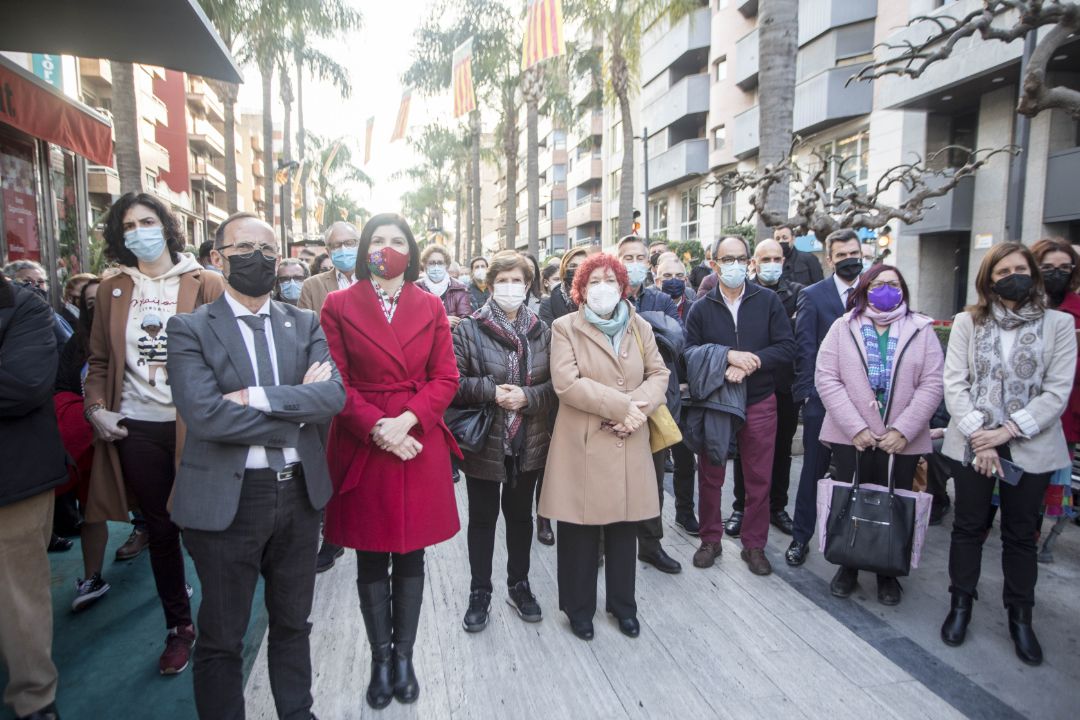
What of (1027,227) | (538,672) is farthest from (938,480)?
(1027,227)

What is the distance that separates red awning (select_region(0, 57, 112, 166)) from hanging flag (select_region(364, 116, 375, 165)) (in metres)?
16.8

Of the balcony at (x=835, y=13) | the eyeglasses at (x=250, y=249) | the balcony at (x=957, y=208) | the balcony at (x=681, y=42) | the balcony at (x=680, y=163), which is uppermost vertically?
the balcony at (x=681, y=42)

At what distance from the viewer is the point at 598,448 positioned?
357 cm

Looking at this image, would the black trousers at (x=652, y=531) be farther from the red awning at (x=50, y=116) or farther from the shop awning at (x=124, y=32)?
the red awning at (x=50, y=116)

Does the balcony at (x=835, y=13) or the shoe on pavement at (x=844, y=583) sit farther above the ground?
the balcony at (x=835, y=13)

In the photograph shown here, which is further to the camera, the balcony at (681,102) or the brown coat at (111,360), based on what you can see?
the balcony at (681,102)

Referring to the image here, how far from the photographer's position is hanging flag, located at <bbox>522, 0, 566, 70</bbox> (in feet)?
40.0

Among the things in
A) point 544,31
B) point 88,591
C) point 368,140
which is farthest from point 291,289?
point 368,140

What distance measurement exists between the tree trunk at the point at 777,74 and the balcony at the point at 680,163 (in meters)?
17.7

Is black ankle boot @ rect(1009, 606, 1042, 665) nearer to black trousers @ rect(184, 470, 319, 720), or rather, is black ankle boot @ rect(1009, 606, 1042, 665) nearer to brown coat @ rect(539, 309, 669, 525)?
brown coat @ rect(539, 309, 669, 525)

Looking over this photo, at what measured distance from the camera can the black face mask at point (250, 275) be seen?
2.53 metres

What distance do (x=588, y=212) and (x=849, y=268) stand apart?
40.1m

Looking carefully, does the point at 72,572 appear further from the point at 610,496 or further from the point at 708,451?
the point at 708,451

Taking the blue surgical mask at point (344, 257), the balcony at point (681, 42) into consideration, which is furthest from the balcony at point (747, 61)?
the blue surgical mask at point (344, 257)
